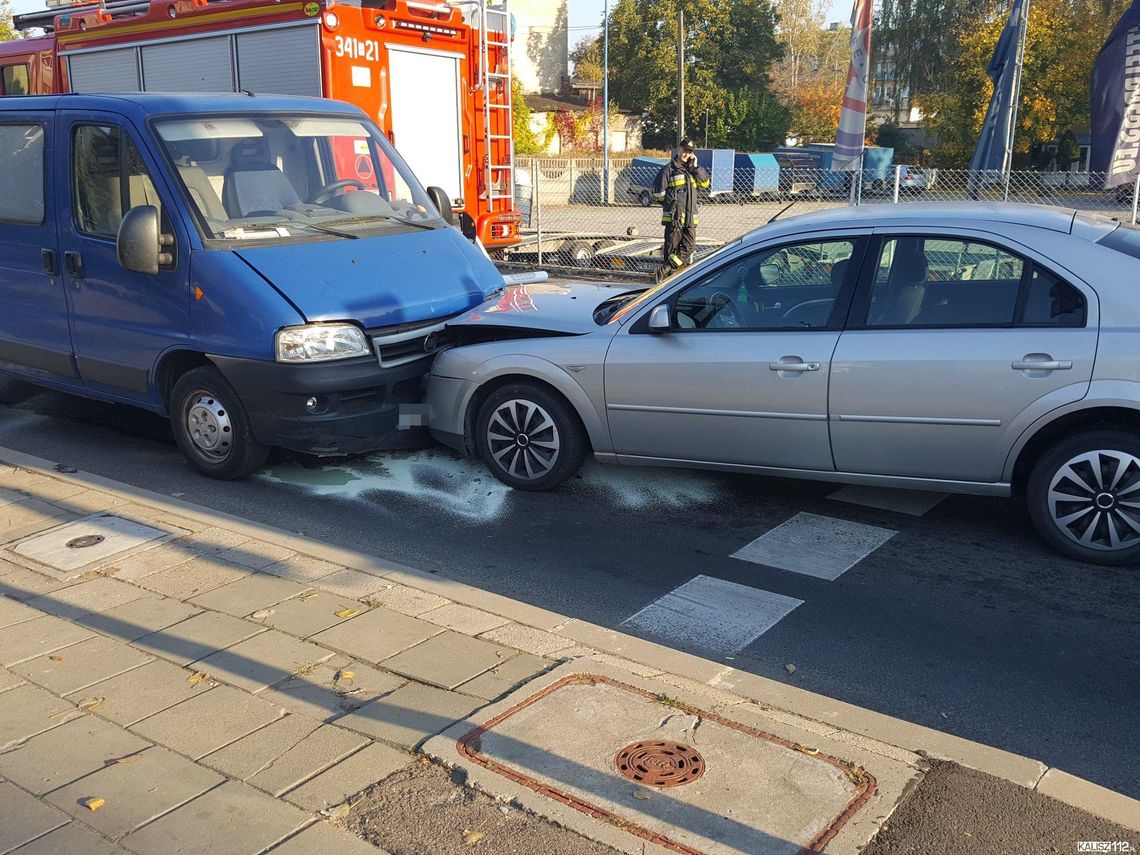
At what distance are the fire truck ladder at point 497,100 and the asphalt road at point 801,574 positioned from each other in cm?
645

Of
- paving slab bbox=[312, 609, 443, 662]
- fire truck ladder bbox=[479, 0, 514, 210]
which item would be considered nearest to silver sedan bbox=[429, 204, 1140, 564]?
paving slab bbox=[312, 609, 443, 662]

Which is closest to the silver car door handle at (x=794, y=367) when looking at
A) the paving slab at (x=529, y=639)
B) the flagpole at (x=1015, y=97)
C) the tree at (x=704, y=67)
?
the paving slab at (x=529, y=639)

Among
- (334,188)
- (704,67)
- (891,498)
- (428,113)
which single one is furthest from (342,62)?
(704,67)

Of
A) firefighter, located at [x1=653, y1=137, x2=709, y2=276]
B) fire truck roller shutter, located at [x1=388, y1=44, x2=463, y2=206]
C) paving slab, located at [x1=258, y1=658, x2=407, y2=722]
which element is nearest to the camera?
paving slab, located at [x1=258, y1=658, x2=407, y2=722]

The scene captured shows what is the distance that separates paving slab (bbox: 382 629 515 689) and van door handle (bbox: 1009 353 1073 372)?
9.04ft

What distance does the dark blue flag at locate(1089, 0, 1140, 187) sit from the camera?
1307 centimetres

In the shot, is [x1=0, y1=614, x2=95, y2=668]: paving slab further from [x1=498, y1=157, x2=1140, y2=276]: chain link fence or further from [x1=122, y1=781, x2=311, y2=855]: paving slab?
[x1=498, y1=157, x2=1140, y2=276]: chain link fence

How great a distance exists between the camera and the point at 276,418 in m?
6.34

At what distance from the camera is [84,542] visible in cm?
559

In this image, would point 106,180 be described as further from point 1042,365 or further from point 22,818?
point 1042,365

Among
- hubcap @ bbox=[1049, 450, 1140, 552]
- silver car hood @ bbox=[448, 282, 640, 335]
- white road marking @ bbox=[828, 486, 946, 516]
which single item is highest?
silver car hood @ bbox=[448, 282, 640, 335]

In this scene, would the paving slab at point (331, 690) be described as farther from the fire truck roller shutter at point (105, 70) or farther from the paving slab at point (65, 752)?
the fire truck roller shutter at point (105, 70)

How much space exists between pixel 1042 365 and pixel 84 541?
4793 millimetres

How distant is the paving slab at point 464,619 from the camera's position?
454cm
